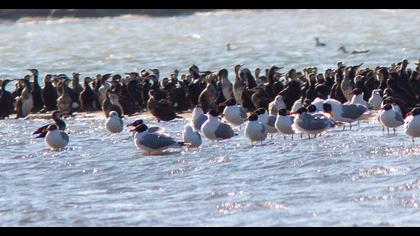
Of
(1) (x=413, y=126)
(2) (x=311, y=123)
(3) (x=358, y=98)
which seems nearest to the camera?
(1) (x=413, y=126)

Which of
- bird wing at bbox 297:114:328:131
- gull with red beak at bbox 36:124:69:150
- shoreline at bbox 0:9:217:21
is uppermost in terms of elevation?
bird wing at bbox 297:114:328:131

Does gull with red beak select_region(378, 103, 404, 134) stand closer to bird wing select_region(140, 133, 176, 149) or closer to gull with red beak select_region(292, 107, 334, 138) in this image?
gull with red beak select_region(292, 107, 334, 138)

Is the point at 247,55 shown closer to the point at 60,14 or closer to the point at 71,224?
the point at 71,224

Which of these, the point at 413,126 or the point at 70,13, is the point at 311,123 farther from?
the point at 70,13

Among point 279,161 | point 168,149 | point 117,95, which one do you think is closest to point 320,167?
point 279,161

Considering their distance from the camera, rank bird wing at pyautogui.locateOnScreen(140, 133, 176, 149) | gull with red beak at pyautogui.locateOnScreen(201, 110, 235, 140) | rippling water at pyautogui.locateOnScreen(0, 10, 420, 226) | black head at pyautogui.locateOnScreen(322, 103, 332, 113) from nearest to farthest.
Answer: rippling water at pyautogui.locateOnScreen(0, 10, 420, 226) → bird wing at pyautogui.locateOnScreen(140, 133, 176, 149) → gull with red beak at pyautogui.locateOnScreen(201, 110, 235, 140) → black head at pyautogui.locateOnScreen(322, 103, 332, 113)

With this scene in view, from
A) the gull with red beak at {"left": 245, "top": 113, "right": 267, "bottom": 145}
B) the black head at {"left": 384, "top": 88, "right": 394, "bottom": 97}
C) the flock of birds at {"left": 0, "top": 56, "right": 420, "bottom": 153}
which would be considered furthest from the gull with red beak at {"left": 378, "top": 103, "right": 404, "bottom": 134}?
the black head at {"left": 384, "top": 88, "right": 394, "bottom": 97}

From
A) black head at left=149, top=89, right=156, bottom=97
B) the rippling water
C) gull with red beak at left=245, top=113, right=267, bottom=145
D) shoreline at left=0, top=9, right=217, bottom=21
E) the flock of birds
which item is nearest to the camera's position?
the rippling water

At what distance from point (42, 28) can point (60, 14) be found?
8.54 meters

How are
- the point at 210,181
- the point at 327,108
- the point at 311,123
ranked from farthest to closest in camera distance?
the point at 327,108, the point at 311,123, the point at 210,181

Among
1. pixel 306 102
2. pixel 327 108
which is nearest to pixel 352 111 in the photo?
pixel 327 108

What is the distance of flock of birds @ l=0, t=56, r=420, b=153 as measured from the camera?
18.1 m

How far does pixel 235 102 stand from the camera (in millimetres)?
20984

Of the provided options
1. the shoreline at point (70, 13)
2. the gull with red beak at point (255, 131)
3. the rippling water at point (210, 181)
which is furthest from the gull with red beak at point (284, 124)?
the shoreline at point (70, 13)
